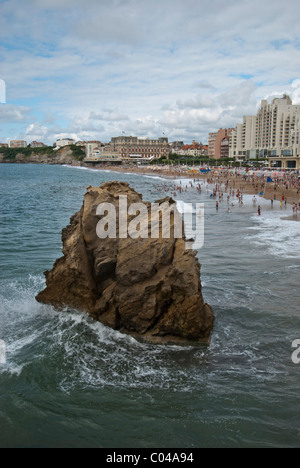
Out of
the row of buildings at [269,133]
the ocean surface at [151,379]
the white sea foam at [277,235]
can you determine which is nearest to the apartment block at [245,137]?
the row of buildings at [269,133]

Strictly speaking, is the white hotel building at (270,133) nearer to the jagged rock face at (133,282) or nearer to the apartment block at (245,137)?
the apartment block at (245,137)

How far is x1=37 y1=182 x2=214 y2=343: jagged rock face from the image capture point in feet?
31.1

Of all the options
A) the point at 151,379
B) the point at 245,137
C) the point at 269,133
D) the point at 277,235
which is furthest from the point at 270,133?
the point at 151,379

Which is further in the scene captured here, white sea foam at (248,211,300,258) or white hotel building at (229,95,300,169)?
white hotel building at (229,95,300,169)

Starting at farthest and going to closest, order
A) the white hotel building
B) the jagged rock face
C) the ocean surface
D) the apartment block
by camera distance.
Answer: the apartment block
the white hotel building
the jagged rock face
the ocean surface

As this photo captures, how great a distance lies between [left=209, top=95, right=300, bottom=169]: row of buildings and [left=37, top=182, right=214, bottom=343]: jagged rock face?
13850cm

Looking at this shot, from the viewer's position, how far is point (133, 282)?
31.6ft

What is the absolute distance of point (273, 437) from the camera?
6.66 m

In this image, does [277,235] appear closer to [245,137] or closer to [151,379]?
[151,379]

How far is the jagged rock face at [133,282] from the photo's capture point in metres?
9.47

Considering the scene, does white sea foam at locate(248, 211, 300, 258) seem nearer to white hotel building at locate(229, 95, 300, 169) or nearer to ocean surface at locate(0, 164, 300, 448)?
ocean surface at locate(0, 164, 300, 448)

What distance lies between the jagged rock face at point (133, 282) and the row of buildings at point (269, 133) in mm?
138499

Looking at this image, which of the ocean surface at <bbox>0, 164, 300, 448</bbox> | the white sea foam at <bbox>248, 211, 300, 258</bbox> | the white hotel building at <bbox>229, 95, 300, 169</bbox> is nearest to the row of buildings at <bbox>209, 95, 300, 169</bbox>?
the white hotel building at <bbox>229, 95, 300, 169</bbox>

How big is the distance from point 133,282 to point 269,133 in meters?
168
